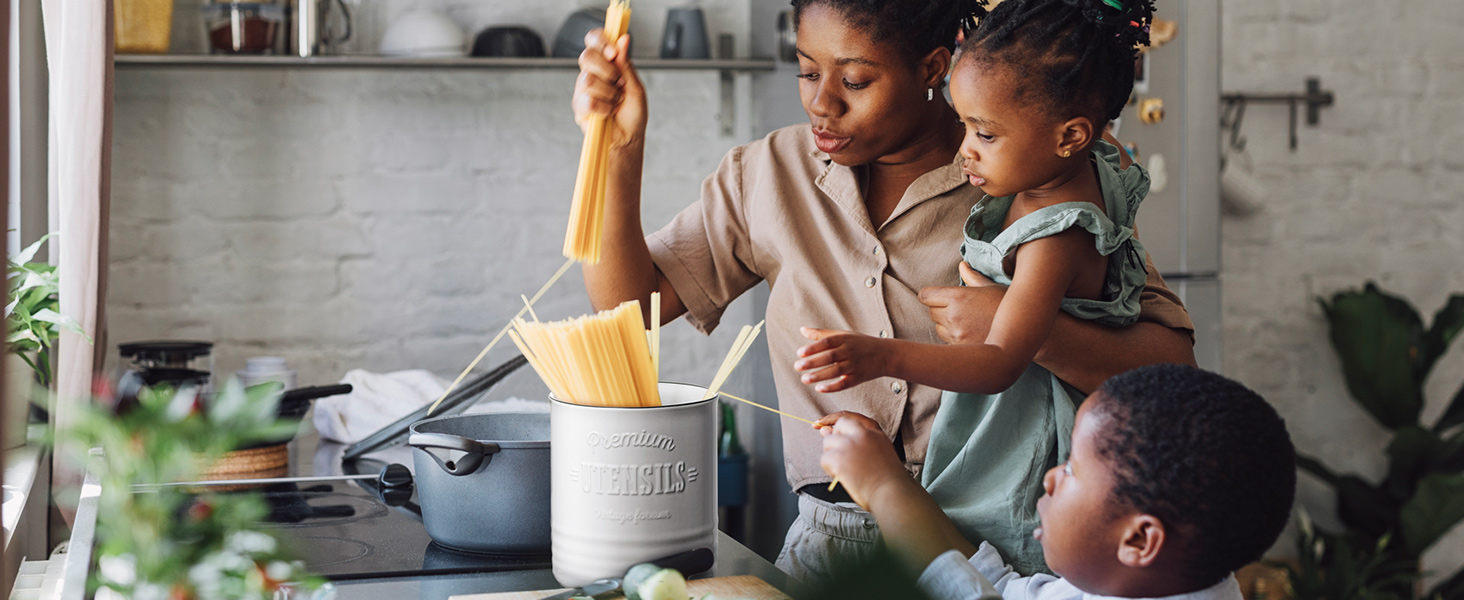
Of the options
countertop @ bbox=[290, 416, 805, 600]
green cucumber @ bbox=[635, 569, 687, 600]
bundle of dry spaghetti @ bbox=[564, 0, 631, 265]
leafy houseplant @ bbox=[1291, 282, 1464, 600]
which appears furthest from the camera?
leafy houseplant @ bbox=[1291, 282, 1464, 600]

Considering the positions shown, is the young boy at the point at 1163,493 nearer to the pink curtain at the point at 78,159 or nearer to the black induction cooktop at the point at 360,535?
the black induction cooktop at the point at 360,535

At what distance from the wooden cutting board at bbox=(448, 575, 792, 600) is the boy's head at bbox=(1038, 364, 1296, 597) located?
0.23 m

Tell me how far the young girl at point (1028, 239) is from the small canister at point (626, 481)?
20 centimetres

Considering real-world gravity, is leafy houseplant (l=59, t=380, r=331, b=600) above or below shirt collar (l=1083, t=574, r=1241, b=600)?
above

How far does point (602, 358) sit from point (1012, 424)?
0.51 m

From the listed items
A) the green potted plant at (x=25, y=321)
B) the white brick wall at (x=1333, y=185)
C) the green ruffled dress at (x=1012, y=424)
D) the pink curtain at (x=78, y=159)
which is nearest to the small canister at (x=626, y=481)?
the green ruffled dress at (x=1012, y=424)

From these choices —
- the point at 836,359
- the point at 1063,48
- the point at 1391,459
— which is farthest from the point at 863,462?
the point at 1391,459

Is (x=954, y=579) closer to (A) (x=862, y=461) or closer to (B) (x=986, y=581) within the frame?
(B) (x=986, y=581)

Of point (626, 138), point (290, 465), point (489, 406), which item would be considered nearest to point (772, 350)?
point (626, 138)

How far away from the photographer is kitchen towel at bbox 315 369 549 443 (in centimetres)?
186

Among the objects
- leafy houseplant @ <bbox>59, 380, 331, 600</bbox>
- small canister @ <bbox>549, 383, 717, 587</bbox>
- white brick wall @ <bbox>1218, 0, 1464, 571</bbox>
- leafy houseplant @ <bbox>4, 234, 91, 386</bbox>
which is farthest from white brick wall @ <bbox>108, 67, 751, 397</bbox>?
leafy houseplant @ <bbox>59, 380, 331, 600</bbox>

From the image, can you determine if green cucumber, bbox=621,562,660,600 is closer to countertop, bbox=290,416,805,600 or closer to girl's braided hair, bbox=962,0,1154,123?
countertop, bbox=290,416,805,600

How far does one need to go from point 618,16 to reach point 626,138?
179 millimetres

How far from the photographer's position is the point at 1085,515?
2.77 ft
